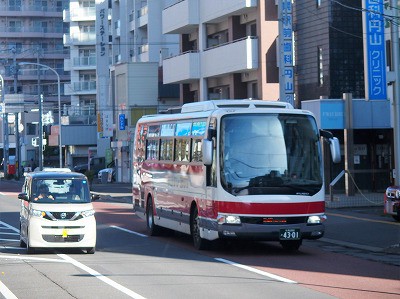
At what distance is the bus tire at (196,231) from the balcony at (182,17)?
29.2 metres

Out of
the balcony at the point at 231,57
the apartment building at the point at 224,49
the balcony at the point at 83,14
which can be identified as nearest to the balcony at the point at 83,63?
the balcony at the point at 83,14

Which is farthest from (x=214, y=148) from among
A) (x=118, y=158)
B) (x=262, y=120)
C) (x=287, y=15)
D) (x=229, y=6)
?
(x=118, y=158)

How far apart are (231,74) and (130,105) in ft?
65.8

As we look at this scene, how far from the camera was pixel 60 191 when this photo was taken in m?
21.9

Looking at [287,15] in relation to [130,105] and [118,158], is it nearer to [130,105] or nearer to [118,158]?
[130,105]

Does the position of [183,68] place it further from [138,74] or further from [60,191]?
[60,191]

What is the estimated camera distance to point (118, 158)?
7150 centimetres

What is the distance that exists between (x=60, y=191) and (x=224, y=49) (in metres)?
26.4

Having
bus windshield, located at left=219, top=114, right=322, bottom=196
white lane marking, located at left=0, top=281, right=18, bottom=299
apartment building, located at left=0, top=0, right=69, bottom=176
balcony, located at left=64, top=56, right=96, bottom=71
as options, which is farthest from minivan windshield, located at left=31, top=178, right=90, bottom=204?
apartment building, located at left=0, top=0, right=69, bottom=176

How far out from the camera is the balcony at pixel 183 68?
5116 centimetres

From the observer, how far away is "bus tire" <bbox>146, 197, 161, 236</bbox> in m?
26.5

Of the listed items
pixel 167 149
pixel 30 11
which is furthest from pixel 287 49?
pixel 30 11

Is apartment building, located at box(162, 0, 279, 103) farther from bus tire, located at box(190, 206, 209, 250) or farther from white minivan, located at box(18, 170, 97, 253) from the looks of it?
white minivan, located at box(18, 170, 97, 253)

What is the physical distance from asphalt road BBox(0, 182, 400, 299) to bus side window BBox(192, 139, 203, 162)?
225cm
